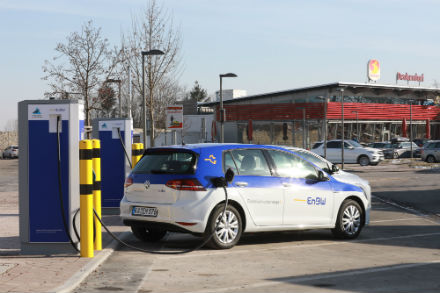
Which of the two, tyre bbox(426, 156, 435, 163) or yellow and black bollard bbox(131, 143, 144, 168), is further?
tyre bbox(426, 156, 435, 163)

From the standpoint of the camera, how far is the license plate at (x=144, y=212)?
10.0 meters

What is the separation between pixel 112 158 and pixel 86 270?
7432 millimetres

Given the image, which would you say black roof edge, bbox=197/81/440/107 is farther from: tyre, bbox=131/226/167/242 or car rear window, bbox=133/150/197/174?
car rear window, bbox=133/150/197/174

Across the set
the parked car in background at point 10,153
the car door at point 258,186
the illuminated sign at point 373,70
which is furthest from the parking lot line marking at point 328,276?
the parked car in background at point 10,153

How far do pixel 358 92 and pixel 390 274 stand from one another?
65.4 m

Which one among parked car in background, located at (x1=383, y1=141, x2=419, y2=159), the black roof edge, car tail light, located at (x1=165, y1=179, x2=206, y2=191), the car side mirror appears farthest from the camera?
the black roof edge

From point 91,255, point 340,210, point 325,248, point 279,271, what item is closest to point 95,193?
point 91,255

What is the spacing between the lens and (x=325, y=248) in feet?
34.3

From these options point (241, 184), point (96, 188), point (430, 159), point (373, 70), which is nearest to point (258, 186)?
point (241, 184)

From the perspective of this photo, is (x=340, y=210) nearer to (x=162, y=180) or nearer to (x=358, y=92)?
(x=162, y=180)

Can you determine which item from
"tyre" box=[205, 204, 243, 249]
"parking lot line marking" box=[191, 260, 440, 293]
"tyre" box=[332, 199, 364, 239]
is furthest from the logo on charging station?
"tyre" box=[332, 199, 364, 239]

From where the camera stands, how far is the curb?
6932 mm

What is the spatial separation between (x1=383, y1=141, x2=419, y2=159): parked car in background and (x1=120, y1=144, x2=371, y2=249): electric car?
136ft

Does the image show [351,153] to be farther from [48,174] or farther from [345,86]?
[48,174]
